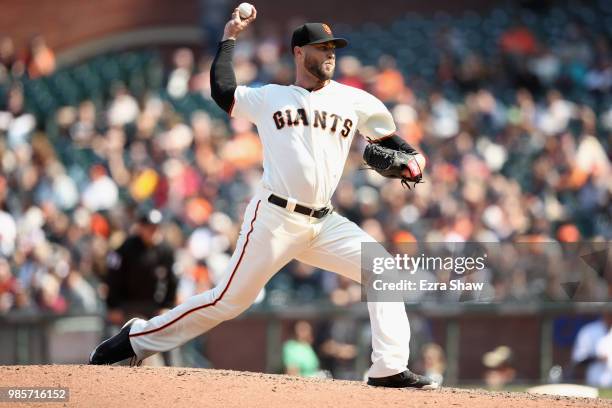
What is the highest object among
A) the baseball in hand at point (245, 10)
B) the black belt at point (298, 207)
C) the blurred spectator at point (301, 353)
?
the baseball in hand at point (245, 10)

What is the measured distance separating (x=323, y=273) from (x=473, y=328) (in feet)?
4.65

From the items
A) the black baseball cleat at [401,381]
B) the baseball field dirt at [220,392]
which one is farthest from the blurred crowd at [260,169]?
the black baseball cleat at [401,381]

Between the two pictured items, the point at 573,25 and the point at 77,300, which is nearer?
the point at 77,300

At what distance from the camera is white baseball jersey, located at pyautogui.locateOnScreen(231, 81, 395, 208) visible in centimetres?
610

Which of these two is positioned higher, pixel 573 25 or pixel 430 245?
pixel 573 25

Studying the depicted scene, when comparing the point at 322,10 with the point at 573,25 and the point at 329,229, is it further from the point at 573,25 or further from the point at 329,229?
the point at 329,229

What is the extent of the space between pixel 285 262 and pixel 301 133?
0.65 m

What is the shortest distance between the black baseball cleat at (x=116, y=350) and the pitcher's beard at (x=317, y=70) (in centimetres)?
163

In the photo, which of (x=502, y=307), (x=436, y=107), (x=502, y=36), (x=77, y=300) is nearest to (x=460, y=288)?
(x=502, y=307)

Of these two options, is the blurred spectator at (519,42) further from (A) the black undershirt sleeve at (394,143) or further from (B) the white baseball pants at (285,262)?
(B) the white baseball pants at (285,262)

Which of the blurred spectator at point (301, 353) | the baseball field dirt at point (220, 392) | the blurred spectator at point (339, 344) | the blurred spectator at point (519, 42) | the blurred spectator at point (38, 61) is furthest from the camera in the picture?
the blurred spectator at point (38, 61)

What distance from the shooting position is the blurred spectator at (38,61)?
52.3 ft

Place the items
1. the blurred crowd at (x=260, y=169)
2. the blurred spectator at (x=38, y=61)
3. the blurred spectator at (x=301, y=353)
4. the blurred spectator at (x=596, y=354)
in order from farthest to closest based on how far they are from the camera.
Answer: the blurred spectator at (x=38, y=61), the blurred crowd at (x=260, y=169), the blurred spectator at (x=596, y=354), the blurred spectator at (x=301, y=353)

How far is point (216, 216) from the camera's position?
12.0 metres
